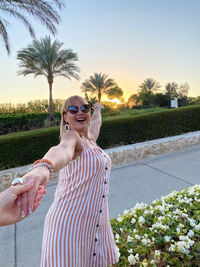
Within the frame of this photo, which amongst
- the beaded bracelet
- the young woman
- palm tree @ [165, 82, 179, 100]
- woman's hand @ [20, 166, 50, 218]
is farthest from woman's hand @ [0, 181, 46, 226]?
palm tree @ [165, 82, 179, 100]

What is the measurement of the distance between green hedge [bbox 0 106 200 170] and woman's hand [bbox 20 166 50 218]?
4579mm

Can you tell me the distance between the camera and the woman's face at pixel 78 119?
1.51 metres

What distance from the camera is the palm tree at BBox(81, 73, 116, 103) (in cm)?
2378

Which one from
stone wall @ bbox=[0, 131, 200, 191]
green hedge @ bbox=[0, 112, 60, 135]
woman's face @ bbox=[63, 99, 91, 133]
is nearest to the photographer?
woman's face @ bbox=[63, 99, 91, 133]

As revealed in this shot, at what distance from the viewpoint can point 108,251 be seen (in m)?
1.46

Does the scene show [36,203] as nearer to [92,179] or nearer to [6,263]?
[92,179]

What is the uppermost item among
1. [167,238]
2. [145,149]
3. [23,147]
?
[23,147]

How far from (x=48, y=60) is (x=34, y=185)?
1604cm

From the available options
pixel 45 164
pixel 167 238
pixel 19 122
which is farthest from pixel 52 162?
pixel 19 122

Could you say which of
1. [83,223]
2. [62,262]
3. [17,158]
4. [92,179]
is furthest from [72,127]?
[17,158]

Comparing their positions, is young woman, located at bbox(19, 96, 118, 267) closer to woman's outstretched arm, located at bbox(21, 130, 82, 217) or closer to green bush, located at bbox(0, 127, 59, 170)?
woman's outstretched arm, located at bbox(21, 130, 82, 217)

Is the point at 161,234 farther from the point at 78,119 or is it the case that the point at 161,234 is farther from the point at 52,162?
the point at 52,162

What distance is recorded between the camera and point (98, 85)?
24062 mm

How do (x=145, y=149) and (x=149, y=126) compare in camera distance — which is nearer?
(x=145, y=149)
